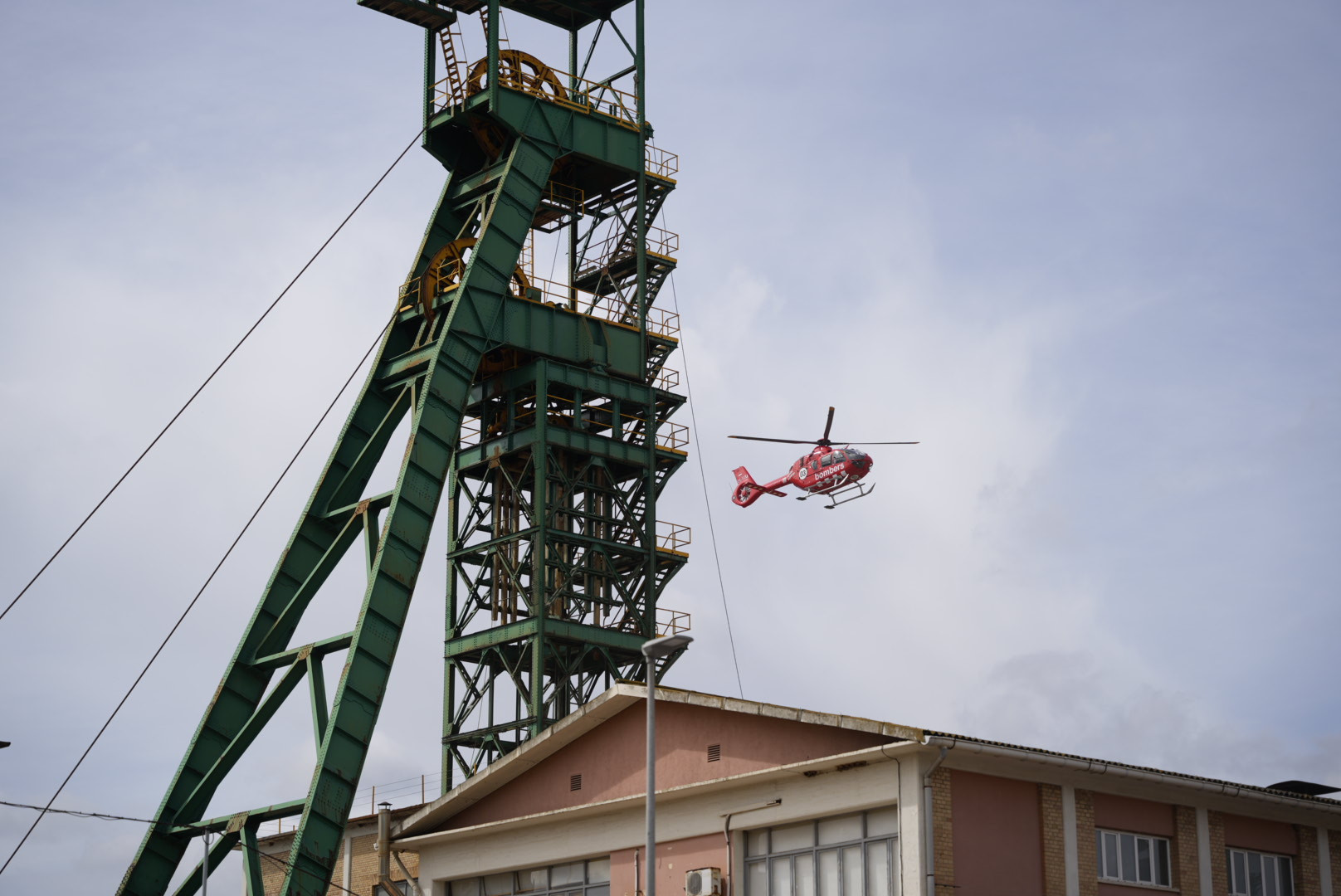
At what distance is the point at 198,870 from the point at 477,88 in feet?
68.2

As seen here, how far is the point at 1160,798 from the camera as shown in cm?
3122

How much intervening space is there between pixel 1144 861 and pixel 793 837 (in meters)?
6.13

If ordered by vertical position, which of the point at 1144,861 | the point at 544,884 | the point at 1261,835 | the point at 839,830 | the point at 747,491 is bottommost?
the point at 544,884

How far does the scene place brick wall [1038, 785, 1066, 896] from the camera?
1157 inches

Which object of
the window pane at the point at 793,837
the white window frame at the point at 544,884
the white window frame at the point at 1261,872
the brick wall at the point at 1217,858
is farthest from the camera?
the white window frame at the point at 544,884

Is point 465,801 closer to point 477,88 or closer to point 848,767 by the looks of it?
point 848,767

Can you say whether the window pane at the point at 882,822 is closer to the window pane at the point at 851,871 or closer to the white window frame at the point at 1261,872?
the window pane at the point at 851,871

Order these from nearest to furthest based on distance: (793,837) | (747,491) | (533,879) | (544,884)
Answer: (793,837) < (544,884) < (533,879) < (747,491)

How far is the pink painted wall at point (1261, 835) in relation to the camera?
107 ft

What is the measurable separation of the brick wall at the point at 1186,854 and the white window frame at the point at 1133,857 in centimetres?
10

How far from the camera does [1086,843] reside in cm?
3005

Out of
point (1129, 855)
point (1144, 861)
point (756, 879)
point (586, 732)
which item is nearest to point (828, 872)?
point (756, 879)

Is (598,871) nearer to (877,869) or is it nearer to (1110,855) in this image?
(877,869)

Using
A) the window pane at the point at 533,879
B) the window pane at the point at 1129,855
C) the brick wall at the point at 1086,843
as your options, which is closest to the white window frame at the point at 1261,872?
the window pane at the point at 1129,855
